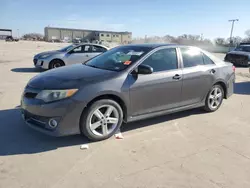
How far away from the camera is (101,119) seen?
4.00 meters

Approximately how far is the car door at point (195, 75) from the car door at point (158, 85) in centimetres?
20

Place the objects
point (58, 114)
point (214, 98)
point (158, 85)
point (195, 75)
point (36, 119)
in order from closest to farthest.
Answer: point (58, 114) < point (36, 119) < point (158, 85) < point (195, 75) < point (214, 98)

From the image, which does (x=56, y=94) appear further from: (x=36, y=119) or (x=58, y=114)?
(x=36, y=119)

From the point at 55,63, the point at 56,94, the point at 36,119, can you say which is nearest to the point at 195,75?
the point at 56,94

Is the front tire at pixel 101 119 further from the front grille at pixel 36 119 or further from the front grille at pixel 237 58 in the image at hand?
the front grille at pixel 237 58

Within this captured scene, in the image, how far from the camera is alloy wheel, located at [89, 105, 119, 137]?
395 cm

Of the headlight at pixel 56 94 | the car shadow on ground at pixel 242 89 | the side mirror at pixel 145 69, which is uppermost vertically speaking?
the side mirror at pixel 145 69

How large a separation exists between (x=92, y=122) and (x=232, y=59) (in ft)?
54.1

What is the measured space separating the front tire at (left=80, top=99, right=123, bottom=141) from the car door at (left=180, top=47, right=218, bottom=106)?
1.58m

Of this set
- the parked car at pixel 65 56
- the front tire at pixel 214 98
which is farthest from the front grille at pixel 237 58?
the front tire at pixel 214 98

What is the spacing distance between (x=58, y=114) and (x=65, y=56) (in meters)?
7.79

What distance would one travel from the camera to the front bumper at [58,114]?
3.64 metres

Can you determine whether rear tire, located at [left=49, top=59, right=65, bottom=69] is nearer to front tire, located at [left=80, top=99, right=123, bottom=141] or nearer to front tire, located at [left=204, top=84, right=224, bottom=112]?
front tire, located at [left=204, top=84, right=224, bottom=112]

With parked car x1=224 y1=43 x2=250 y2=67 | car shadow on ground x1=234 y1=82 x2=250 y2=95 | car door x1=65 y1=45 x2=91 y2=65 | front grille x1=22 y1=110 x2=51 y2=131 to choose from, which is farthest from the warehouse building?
front grille x1=22 y1=110 x2=51 y2=131
